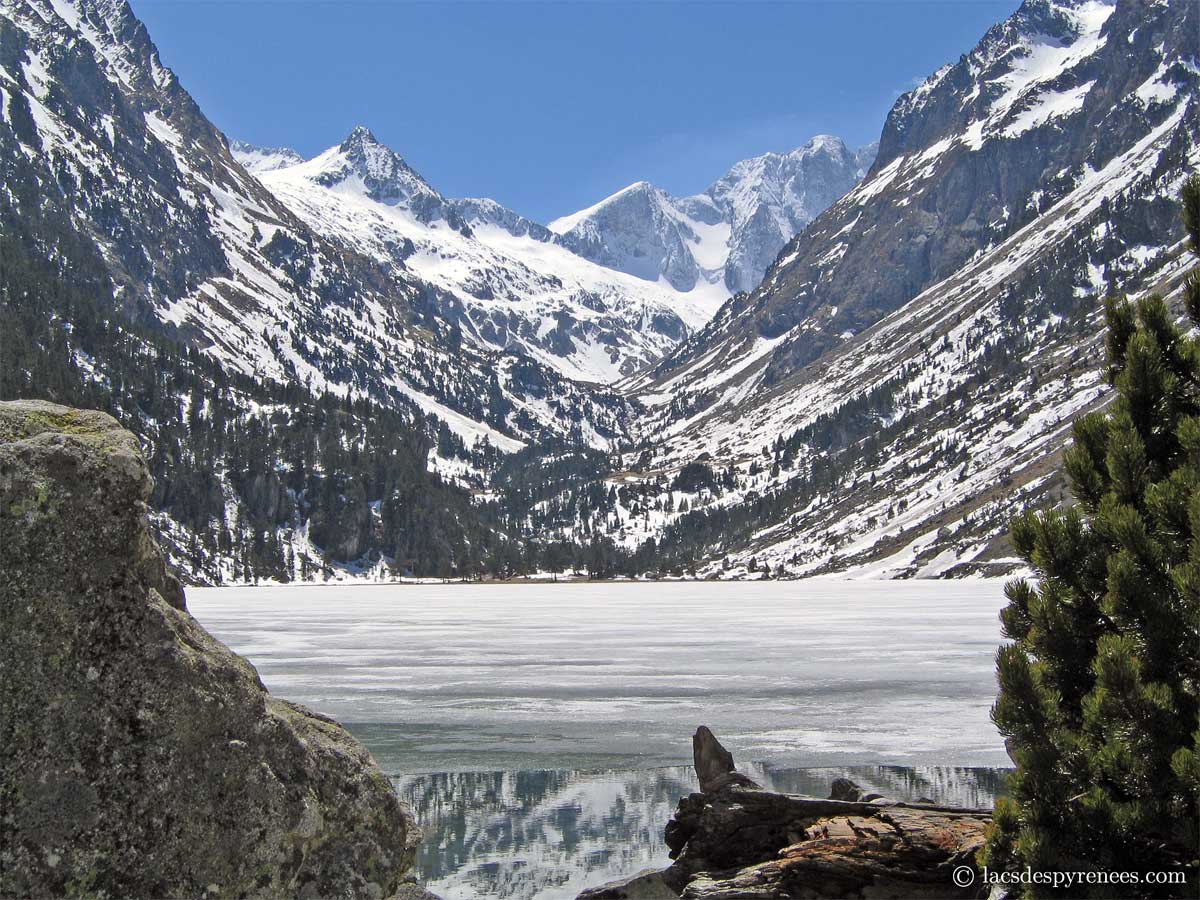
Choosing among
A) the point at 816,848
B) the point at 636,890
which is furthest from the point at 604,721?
the point at 816,848

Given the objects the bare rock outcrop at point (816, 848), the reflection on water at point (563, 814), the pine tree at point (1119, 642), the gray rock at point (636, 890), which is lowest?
the reflection on water at point (563, 814)

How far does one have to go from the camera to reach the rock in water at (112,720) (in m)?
6.48

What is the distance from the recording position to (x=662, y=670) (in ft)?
156

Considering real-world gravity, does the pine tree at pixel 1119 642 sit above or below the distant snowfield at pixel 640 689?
above

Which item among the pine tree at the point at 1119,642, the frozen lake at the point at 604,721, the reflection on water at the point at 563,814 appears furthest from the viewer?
the frozen lake at the point at 604,721

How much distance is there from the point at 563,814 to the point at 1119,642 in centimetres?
1494

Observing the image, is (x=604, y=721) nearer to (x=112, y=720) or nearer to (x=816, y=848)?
(x=816, y=848)

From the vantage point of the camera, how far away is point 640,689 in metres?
40.6

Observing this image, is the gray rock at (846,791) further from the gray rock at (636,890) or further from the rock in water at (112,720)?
the rock in water at (112,720)

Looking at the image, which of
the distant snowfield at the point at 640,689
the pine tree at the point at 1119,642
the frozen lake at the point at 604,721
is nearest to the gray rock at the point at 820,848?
the pine tree at the point at 1119,642

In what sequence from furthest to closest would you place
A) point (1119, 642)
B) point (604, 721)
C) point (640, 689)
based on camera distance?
point (640, 689)
point (604, 721)
point (1119, 642)

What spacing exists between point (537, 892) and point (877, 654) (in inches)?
1597

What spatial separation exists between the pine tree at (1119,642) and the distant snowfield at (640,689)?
14904mm

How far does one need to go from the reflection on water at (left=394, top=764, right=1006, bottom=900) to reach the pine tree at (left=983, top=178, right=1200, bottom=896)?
9.17 m
